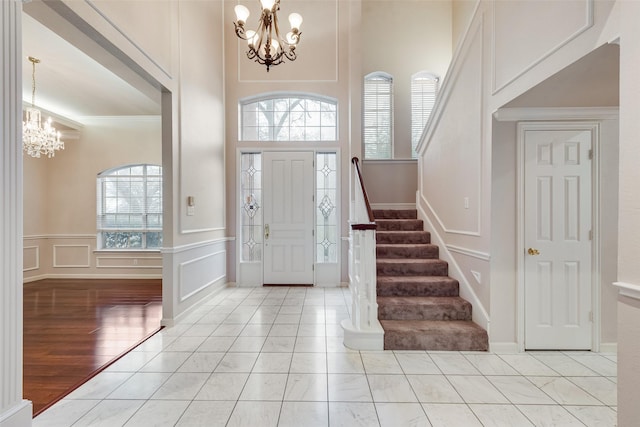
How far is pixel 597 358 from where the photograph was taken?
2.72 m

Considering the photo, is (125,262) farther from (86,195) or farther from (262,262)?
(262,262)

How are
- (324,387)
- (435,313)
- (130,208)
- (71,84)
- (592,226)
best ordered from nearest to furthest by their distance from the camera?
(324,387) → (592,226) → (435,313) → (71,84) → (130,208)

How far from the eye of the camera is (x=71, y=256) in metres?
6.08

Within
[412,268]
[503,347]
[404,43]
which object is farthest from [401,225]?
[404,43]

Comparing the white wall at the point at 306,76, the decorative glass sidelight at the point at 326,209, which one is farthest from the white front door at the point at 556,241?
the decorative glass sidelight at the point at 326,209

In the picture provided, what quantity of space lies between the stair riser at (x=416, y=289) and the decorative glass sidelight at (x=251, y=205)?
262 cm

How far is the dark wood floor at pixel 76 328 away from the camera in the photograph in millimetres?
2379

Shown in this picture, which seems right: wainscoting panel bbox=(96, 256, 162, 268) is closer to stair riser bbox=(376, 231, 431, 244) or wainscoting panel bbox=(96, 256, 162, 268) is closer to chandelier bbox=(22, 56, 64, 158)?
chandelier bbox=(22, 56, 64, 158)

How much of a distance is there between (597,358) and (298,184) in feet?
13.9

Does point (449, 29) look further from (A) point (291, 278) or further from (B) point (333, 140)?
(A) point (291, 278)

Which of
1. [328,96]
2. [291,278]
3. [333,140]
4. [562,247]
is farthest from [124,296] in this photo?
[562,247]

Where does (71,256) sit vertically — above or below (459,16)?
below

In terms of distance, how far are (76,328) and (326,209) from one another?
145 inches

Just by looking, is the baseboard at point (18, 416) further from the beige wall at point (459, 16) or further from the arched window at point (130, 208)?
the beige wall at point (459, 16)
